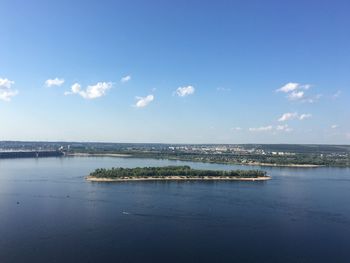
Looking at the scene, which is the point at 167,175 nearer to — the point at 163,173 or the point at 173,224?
the point at 163,173

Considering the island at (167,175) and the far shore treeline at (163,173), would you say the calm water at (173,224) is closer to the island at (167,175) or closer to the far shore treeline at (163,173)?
the island at (167,175)

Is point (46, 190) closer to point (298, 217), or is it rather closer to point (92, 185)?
point (92, 185)

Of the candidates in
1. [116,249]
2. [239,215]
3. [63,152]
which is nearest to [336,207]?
[239,215]

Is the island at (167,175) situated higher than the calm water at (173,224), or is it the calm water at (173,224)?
the island at (167,175)

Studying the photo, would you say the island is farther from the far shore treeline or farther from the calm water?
the calm water

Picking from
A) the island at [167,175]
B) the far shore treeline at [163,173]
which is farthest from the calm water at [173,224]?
the far shore treeline at [163,173]

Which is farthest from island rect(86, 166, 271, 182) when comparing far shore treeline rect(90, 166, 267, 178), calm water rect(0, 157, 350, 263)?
calm water rect(0, 157, 350, 263)

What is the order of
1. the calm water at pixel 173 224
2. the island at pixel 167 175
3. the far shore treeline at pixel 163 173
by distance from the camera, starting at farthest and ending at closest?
the far shore treeline at pixel 163 173
the island at pixel 167 175
the calm water at pixel 173 224

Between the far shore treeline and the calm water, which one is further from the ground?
the far shore treeline

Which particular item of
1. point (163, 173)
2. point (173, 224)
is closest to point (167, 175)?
point (163, 173)
